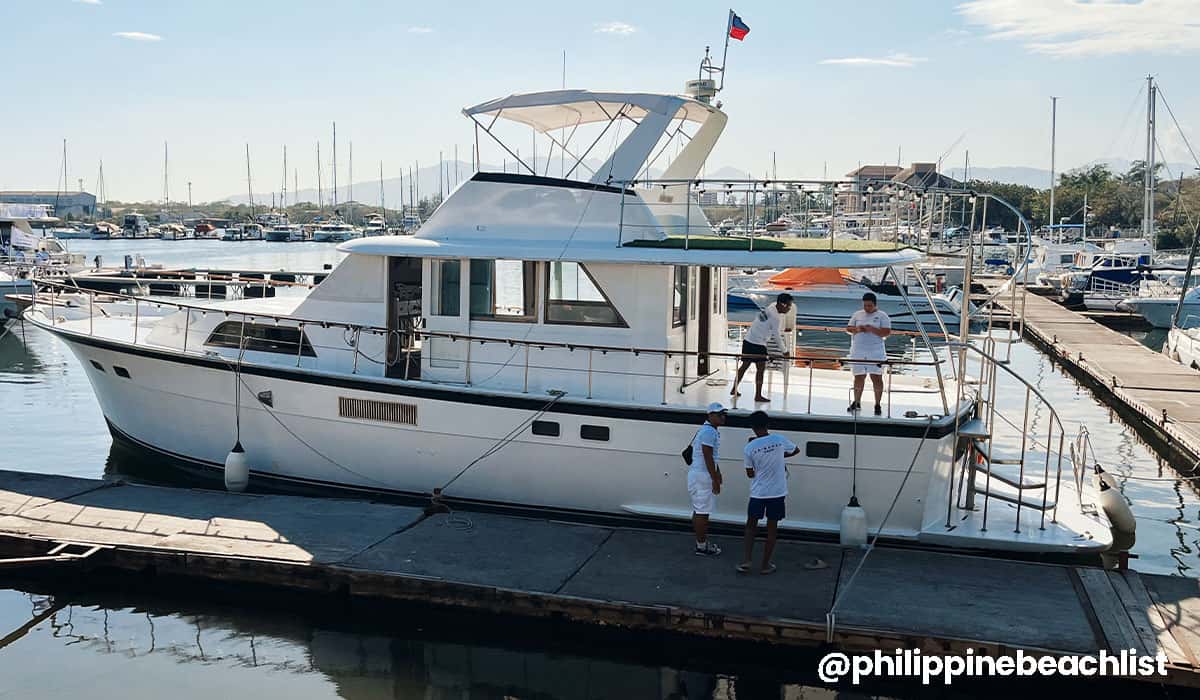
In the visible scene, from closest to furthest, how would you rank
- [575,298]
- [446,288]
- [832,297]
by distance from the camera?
[575,298] → [446,288] → [832,297]

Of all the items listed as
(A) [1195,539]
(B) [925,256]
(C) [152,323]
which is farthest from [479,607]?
(A) [1195,539]

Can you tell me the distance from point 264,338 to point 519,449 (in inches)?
143

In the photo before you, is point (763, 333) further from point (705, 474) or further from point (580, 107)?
point (580, 107)

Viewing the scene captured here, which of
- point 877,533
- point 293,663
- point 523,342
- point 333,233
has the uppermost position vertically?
point 333,233

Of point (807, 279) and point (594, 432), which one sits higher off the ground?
point (807, 279)

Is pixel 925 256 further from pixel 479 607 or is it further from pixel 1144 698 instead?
pixel 479 607

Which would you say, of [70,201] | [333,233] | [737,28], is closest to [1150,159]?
[737,28]

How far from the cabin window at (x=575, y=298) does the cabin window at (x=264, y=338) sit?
118 inches

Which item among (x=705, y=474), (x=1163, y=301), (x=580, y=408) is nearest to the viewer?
(x=705, y=474)

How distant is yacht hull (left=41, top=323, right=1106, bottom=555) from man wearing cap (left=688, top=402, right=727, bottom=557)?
0.73 meters

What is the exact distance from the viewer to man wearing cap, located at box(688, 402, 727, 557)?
943cm

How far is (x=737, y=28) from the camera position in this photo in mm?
12172

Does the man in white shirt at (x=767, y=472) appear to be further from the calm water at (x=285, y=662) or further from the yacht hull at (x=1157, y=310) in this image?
the yacht hull at (x=1157, y=310)

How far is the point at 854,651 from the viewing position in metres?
8.37
